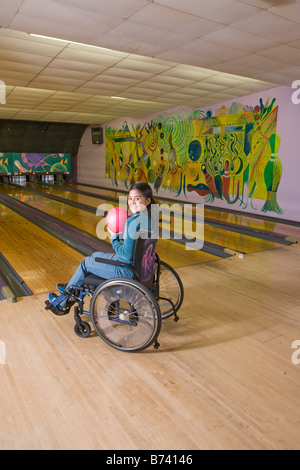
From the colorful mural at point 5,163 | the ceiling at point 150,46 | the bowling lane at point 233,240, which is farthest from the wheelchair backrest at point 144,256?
the colorful mural at point 5,163

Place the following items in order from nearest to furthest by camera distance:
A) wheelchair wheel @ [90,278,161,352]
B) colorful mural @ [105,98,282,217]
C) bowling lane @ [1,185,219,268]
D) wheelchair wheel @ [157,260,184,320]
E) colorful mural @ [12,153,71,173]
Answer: wheelchair wheel @ [90,278,161,352] → wheelchair wheel @ [157,260,184,320] → bowling lane @ [1,185,219,268] → colorful mural @ [105,98,282,217] → colorful mural @ [12,153,71,173]

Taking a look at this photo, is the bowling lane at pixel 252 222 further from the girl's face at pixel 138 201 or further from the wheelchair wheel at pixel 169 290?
the girl's face at pixel 138 201

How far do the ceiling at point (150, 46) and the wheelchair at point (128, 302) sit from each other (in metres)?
2.11

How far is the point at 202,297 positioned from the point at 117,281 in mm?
1313

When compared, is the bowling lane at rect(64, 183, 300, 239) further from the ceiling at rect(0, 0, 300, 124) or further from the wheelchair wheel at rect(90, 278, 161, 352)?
the wheelchair wheel at rect(90, 278, 161, 352)

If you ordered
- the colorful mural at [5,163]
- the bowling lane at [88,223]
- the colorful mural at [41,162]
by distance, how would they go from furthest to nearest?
the colorful mural at [41,162]
the colorful mural at [5,163]
the bowling lane at [88,223]

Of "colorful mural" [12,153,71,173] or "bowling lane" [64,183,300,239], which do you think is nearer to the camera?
"bowling lane" [64,183,300,239]

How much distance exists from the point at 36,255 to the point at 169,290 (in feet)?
7.69

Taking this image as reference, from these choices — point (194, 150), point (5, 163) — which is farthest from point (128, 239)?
point (5, 163)

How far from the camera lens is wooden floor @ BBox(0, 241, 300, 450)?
5.20 ft

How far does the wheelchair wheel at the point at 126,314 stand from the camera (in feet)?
6.88

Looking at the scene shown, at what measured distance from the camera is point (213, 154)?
849 centimetres

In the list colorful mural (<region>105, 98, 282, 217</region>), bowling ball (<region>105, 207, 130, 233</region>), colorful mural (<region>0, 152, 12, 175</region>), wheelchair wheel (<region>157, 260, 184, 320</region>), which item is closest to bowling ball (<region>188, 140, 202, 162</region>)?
colorful mural (<region>105, 98, 282, 217</region>)

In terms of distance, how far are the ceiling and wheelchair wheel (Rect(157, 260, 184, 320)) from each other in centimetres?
214
